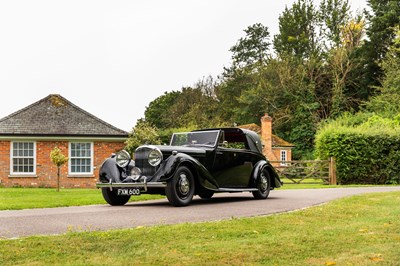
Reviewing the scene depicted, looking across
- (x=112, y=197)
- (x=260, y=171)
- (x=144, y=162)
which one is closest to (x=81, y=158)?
(x=260, y=171)

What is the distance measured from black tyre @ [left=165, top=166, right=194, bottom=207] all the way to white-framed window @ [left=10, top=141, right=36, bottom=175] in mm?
17978

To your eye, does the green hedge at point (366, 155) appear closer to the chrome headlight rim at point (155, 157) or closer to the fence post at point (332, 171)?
the fence post at point (332, 171)

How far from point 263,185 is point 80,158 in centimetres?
1592

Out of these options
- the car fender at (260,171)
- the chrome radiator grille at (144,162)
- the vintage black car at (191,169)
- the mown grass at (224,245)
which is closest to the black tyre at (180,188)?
the vintage black car at (191,169)

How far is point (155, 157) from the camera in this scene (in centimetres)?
1195

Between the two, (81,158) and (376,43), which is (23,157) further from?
(376,43)

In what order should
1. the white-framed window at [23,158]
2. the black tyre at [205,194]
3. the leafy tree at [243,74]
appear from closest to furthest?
1. the black tyre at [205,194]
2. the white-framed window at [23,158]
3. the leafy tree at [243,74]

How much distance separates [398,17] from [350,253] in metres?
49.2

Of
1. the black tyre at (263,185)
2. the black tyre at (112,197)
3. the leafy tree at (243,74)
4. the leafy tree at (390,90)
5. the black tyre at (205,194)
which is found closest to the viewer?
the black tyre at (112,197)

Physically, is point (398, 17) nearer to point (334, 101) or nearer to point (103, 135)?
point (334, 101)

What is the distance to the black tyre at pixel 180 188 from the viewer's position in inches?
457

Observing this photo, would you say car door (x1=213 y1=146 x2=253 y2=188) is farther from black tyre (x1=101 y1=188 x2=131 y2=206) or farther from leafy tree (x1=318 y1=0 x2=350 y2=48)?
leafy tree (x1=318 y1=0 x2=350 y2=48)

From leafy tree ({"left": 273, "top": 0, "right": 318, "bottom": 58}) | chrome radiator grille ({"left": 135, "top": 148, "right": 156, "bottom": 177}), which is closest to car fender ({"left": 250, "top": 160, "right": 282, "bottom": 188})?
chrome radiator grille ({"left": 135, "top": 148, "right": 156, "bottom": 177})

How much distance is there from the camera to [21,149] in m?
28.3
